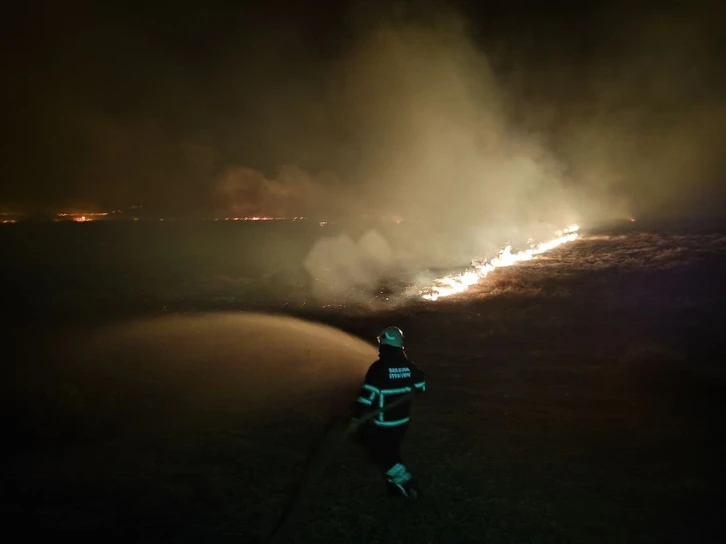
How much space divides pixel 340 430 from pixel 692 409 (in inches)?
261

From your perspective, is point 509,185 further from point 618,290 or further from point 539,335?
point 539,335

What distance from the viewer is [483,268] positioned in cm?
2611

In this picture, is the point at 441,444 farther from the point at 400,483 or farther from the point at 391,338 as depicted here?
the point at 391,338

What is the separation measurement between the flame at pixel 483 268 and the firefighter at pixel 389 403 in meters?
14.1

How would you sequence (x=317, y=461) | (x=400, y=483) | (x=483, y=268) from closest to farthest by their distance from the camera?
1. (x=400, y=483)
2. (x=317, y=461)
3. (x=483, y=268)

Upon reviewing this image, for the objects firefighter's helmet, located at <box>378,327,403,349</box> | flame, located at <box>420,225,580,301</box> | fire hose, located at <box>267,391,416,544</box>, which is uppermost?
flame, located at <box>420,225,580,301</box>

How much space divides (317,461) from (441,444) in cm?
195

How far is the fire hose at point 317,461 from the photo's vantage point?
572 cm

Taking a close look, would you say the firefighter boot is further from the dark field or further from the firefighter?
the dark field

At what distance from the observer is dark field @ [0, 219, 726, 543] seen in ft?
19.7

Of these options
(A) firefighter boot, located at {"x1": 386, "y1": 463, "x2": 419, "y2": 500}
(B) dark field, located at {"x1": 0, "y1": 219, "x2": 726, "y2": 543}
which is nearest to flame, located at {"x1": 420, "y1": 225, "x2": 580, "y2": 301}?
(B) dark field, located at {"x1": 0, "y1": 219, "x2": 726, "y2": 543}

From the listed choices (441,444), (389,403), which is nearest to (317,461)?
(441,444)

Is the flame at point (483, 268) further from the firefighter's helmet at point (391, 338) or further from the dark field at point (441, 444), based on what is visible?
the firefighter's helmet at point (391, 338)

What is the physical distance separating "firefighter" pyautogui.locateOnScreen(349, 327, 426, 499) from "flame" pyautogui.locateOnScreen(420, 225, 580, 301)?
14.1 metres
